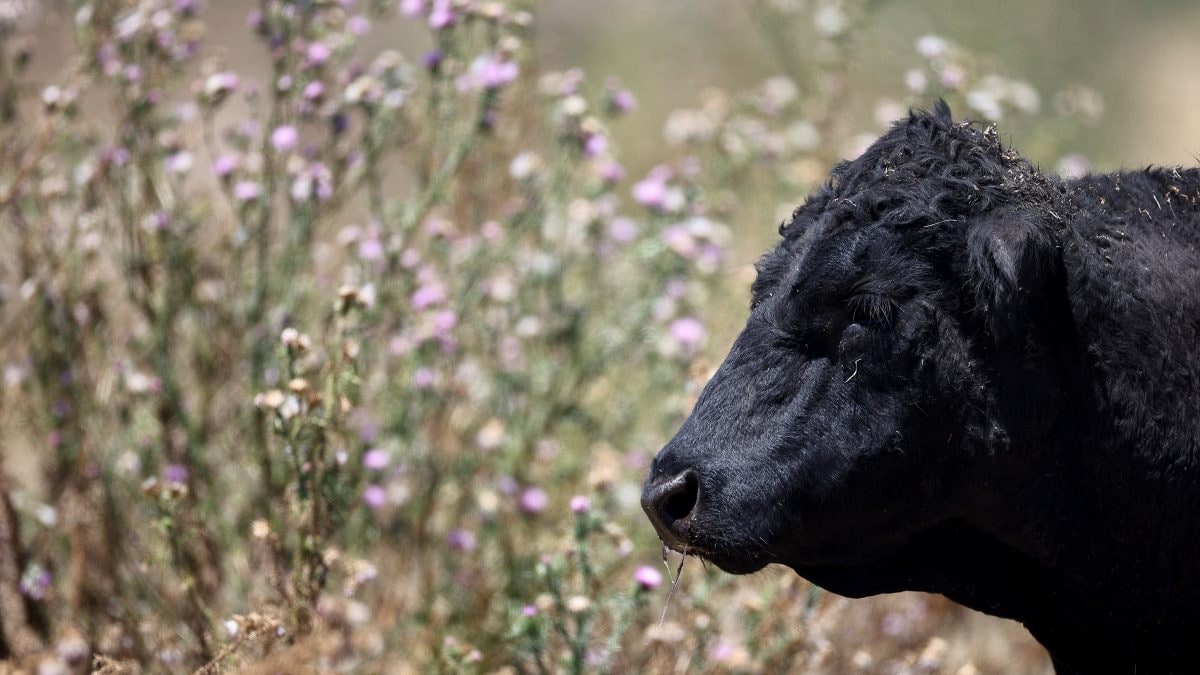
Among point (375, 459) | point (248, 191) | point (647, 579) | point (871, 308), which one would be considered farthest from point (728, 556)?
point (248, 191)

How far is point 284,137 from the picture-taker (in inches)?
163

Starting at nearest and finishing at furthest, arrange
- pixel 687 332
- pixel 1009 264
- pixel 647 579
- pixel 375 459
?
pixel 1009 264 → pixel 647 579 → pixel 375 459 → pixel 687 332

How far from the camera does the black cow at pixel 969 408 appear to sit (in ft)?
A: 8.12

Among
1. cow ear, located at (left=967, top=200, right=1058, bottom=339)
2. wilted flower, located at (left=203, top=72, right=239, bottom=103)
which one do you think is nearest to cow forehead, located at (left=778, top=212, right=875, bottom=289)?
cow ear, located at (left=967, top=200, right=1058, bottom=339)

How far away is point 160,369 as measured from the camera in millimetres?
4273

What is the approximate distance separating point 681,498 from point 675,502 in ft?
0.04

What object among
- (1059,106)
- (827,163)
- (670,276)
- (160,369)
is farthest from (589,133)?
(1059,106)

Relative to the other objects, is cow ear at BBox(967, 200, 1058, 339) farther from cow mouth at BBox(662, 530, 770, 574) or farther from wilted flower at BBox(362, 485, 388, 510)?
wilted flower at BBox(362, 485, 388, 510)

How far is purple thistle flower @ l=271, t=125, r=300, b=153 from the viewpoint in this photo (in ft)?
13.6

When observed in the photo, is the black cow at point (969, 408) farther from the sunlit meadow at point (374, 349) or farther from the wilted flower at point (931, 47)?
the wilted flower at point (931, 47)

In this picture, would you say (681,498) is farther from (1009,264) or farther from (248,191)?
(248,191)

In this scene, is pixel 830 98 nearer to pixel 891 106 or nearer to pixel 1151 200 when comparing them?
pixel 891 106

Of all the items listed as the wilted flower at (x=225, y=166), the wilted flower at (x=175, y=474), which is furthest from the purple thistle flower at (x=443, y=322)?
the wilted flower at (x=175, y=474)

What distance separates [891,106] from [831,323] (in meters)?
4.15
